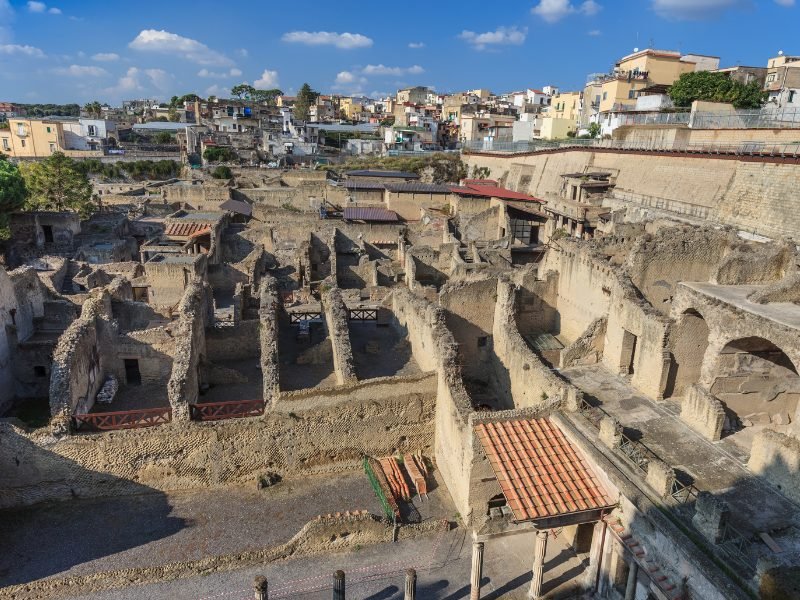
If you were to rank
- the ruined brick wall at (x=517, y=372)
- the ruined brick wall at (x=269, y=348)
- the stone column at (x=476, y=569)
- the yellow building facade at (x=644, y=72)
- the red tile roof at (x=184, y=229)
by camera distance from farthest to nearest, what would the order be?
1. the yellow building facade at (x=644, y=72)
2. the red tile roof at (x=184, y=229)
3. the ruined brick wall at (x=269, y=348)
4. the ruined brick wall at (x=517, y=372)
5. the stone column at (x=476, y=569)

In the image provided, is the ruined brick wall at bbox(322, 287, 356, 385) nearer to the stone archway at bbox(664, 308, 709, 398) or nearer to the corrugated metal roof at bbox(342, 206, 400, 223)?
the stone archway at bbox(664, 308, 709, 398)

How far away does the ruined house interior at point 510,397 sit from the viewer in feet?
36.6

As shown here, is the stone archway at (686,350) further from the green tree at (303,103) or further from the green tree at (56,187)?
the green tree at (303,103)

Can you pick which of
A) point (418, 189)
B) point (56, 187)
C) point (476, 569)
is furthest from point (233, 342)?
point (56, 187)

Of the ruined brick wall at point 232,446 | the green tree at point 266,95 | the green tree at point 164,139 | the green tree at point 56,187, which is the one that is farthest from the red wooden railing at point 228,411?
the green tree at point 266,95

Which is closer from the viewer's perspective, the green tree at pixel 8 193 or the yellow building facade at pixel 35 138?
the green tree at pixel 8 193

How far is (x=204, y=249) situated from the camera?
125ft

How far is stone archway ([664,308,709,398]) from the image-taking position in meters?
15.3

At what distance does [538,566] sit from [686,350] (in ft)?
24.9

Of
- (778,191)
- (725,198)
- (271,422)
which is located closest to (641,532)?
(271,422)

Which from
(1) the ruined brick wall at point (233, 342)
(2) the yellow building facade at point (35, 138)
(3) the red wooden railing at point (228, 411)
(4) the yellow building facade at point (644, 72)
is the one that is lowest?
(3) the red wooden railing at point (228, 411)

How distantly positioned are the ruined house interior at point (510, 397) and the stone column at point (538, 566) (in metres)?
0.07

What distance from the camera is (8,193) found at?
113 ft

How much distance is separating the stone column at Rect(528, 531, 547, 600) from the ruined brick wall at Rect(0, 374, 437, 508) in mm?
5071
